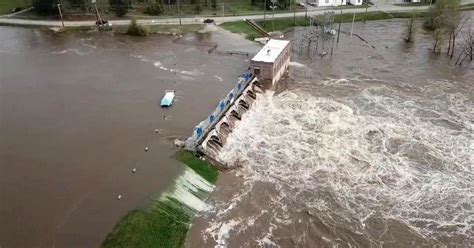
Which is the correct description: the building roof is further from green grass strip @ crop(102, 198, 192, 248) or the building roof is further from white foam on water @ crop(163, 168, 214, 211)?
green grass strip @ crop(102, 198, 192, 248)

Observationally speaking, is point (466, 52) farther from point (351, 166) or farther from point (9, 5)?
point (9, 5)

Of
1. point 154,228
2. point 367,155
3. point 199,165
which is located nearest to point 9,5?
point 199,165

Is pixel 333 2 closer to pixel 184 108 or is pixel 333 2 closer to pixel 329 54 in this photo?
pixel 329 54

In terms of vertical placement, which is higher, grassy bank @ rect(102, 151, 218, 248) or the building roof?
the building roof

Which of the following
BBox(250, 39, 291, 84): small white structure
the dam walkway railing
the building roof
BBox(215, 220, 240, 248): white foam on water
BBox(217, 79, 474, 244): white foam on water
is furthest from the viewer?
the building roof

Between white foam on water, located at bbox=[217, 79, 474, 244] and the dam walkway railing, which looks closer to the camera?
white foam on water, located at bbox=[217, 79, 474, 244]

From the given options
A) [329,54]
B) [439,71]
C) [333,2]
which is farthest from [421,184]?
[333,2]

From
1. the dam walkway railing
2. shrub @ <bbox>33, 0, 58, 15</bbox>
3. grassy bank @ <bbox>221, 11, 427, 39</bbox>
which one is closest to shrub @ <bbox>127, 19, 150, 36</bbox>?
grassy bank @ <bbox>221, 11, 427, 39</bbox>

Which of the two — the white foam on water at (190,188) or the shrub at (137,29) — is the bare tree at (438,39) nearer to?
the shrub at (137,29)
